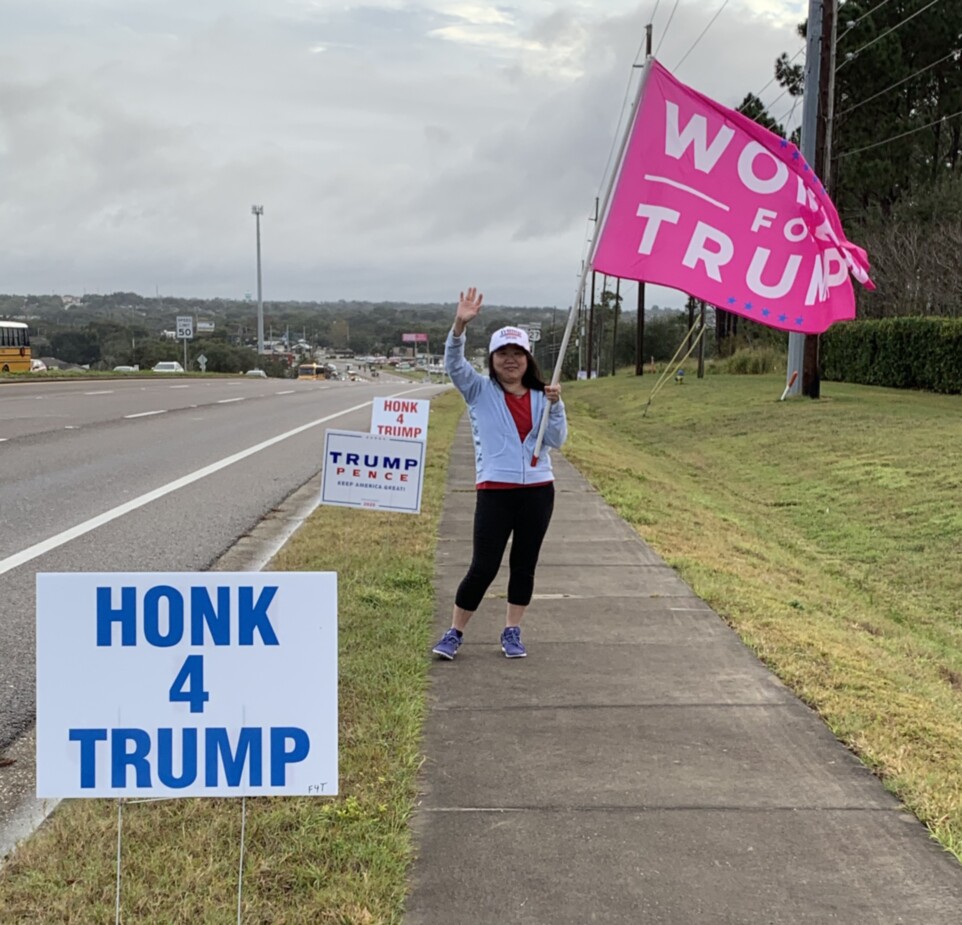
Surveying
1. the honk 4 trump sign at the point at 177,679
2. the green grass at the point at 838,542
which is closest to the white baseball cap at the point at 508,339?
the green grass at the point at 838,542

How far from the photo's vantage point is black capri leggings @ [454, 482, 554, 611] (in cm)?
519

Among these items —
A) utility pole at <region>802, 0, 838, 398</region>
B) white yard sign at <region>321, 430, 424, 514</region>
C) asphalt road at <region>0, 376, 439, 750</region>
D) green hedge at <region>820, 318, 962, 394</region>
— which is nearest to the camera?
asphalt road at <region>0, 376, 439, 750</region>

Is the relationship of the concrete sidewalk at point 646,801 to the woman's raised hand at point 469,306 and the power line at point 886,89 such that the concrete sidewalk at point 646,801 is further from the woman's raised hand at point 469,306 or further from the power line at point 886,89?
the power line at point 886,89

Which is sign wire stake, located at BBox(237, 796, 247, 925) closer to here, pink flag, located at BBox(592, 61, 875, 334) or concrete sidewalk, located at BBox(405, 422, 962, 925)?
concrete sidewalk, located at BBox(405, 422, 962, 925)

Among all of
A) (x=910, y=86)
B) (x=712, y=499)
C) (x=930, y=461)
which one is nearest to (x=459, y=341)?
(x=712, y=499)

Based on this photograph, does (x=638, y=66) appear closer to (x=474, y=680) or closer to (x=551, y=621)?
(x=551, y=621)

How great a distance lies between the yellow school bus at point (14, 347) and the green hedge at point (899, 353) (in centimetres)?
3346

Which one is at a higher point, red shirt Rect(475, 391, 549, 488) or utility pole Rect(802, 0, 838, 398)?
utility pole Rect(802, 0, 838, 398)

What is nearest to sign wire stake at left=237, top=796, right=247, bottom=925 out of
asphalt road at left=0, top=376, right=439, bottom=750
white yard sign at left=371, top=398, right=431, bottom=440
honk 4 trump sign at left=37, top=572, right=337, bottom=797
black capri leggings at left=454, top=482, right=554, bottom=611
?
honk 4 trump sign at left=37, top=572, right=337, bottom=797

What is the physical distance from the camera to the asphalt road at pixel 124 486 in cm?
686

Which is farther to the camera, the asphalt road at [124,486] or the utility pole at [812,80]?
the utility pole at [812,80]

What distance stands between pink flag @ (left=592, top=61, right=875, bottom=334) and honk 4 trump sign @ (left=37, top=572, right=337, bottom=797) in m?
3.26

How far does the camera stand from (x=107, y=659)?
2.70 meters

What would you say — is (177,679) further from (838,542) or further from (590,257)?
(838,542)
